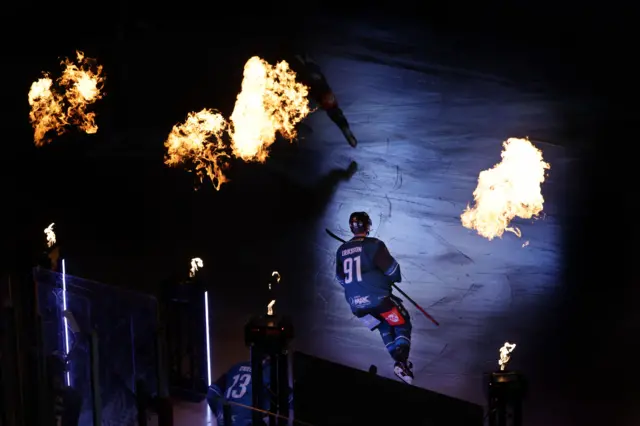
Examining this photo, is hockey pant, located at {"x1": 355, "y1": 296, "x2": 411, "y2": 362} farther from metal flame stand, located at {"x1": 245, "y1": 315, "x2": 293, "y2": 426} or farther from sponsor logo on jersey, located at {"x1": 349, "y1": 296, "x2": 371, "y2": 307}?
metal flame stand, located at {"x1": 245, "y1": 315, "x2": 293, "y2": 426}

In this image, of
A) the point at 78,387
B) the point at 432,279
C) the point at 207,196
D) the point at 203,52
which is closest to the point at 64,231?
the point at 207,196

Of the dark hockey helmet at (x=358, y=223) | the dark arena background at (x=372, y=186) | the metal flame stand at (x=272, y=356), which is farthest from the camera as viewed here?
the dark hockey helmet at (x=358, y=223)

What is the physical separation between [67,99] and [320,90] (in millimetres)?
3290

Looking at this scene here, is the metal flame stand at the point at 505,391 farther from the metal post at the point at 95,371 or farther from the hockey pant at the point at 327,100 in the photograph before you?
the hockey pant at the point at 327,100

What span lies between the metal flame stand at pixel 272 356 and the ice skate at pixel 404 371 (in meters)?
1.89

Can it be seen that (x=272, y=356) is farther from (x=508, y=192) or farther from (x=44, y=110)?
(x=44, y=110)

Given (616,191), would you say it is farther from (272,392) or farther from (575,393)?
(272,392)

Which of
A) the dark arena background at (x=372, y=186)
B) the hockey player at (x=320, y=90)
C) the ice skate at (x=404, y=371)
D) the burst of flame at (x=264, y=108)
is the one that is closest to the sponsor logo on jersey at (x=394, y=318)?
the ice skate at (x=404, y=371)

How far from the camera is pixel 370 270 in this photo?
6.70m

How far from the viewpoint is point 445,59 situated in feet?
24.0

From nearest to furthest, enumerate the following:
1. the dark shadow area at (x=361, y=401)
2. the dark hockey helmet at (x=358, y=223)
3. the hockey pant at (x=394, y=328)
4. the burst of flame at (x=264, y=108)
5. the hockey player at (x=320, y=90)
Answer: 1. the dark shadow area at (x=361, y=401)
2. the hockey pant at (x=394, y=328)
3. the dark hockey helmet at (x=358, y=223)
4. the hockey player at (x=320, y=90)
5. the burst of flame at (x=264, y=108)

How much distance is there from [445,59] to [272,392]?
4150 mm

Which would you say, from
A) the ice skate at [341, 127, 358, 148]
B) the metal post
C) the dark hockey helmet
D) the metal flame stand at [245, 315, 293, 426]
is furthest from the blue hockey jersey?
the metal post

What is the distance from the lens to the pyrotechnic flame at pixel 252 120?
310 inches
